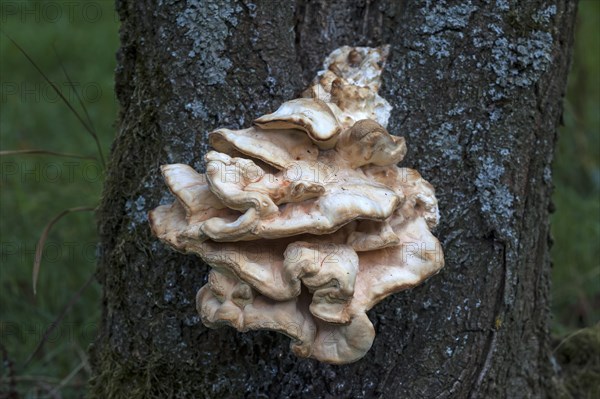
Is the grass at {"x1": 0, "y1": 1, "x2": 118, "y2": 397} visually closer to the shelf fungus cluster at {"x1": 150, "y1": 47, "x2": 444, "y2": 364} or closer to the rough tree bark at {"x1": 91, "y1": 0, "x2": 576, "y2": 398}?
the rough tree bark at {"x1": 91, "y1": 0, "x2": 576, "y2": 398}

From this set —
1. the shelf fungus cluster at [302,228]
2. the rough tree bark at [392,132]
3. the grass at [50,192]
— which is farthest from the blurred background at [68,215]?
the shelf fungus cluster at [302,228]

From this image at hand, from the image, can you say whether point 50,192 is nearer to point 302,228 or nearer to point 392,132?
point 392,132

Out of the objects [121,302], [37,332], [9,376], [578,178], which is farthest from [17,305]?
[578,178]

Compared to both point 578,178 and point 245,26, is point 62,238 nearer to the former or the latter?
point 245,26

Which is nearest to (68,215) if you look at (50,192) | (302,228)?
(50,192)

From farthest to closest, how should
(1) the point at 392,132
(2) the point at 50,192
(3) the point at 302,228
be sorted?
(2) the point at 50,192 < (1) the point at 392,132 < (3) the point at 302,228

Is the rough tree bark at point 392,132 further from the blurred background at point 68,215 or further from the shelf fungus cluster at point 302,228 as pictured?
the blurred background at point 68,215
